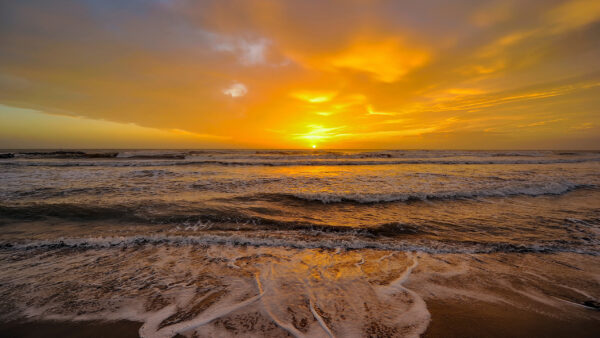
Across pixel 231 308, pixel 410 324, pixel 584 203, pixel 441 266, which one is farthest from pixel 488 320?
pixel 584 203

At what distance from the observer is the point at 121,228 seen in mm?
5875

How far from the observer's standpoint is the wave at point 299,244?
4.64m

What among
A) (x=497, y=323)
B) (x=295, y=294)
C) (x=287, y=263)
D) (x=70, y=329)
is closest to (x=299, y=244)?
(x=287, y=263)

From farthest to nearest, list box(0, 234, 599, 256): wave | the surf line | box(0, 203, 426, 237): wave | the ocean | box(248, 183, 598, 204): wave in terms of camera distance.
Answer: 1. box(248, 183, 598, 204): wave
2. box(0, 203, 426, 237): wave
3. box(0, 234, 599, 256): wave
4. the ocean
5. the surf line

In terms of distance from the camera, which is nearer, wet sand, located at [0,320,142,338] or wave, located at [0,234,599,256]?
wet sand, located at [0,320,142,338]

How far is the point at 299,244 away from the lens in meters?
4.91

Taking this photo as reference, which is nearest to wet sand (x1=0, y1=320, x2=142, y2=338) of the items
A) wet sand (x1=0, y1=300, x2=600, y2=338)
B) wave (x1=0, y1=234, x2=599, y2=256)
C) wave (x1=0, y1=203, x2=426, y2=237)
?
wet sand (x1=0, y1=300, x2=600, y2=338)

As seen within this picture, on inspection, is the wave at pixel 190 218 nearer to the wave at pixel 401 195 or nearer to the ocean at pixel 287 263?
the ocean at pixel 287 263

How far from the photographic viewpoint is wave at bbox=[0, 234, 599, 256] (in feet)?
15.2

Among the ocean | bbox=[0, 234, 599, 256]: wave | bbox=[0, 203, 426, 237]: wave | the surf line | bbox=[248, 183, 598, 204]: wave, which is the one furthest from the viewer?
bbox=[248, 183, 598, 204]: wave

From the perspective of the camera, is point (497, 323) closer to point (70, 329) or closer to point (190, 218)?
point (70, 329)

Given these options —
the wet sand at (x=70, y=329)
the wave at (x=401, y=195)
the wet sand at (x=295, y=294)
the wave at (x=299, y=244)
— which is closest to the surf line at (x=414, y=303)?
the wet sand at (x=295, y=294)

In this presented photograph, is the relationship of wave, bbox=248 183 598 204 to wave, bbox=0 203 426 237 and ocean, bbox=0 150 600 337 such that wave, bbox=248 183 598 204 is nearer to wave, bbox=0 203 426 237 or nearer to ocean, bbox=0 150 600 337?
ocean, bbox=0 150 600 337

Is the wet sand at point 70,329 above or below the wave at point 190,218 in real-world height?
below
